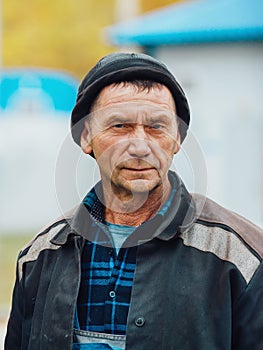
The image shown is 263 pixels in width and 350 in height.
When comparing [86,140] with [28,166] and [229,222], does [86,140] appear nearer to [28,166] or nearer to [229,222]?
[229,222]

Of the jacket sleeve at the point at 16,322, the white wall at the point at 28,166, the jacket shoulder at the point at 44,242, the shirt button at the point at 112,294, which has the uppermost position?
the white wall at the point at 28,166

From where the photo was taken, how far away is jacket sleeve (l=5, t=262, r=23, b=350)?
107 inches

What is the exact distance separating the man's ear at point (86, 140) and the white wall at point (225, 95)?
9500mm

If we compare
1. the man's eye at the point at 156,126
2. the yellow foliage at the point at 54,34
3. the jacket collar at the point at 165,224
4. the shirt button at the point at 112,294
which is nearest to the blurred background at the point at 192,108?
the jacket collar at the point at 165,224

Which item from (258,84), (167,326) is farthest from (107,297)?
(258,84)

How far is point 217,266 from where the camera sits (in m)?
2.38

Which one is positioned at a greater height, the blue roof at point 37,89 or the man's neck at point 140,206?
the blue roof at point 37,89

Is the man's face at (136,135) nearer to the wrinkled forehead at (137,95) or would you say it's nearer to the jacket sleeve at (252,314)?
the wrinkled forehead at (137,95)

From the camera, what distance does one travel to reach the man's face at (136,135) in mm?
2402

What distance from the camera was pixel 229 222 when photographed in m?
2.47

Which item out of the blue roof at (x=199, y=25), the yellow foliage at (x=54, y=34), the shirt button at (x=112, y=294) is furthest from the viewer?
the yellow foliage at (x=54, y=34)

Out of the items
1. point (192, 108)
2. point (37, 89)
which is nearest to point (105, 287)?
point (192, 108)

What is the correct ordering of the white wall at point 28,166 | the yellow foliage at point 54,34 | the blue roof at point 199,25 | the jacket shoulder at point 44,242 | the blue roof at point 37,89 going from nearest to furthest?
the jacket shoulder at point 44,242, the blue roof at point 199,25, the blue roof at point 37,89, the white wall at point 28,166, the yellow foliage at point 54,34

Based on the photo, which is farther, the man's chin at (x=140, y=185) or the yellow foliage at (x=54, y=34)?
the yellow foliage at (x=54, y=34)
